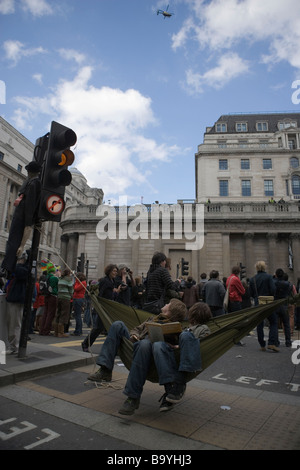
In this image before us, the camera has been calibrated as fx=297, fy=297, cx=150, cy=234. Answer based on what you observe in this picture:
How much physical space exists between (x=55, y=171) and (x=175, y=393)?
4.05m

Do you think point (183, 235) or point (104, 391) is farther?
point (183, 235)

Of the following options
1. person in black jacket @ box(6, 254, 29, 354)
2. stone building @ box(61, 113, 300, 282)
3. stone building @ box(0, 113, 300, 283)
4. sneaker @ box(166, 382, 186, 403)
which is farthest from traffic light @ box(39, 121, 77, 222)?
stone building @ box(61, 113, 300, 282)

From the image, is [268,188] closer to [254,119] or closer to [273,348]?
[254,119]

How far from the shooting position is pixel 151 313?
5152 mm

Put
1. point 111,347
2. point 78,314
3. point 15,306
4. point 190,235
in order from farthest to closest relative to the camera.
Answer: point 190,235
point 78,314
point 15,306
point 111,347

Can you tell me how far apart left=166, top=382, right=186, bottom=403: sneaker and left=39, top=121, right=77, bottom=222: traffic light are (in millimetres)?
3498

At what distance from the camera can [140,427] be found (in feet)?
9.69

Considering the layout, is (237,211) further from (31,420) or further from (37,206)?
(31,420)

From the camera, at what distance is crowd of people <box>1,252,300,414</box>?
3164mm

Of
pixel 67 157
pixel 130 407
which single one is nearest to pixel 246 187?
pixel 67 157

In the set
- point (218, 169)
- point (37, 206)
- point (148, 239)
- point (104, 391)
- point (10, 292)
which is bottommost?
point (104, 391)

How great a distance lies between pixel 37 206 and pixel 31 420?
11.3 feet
